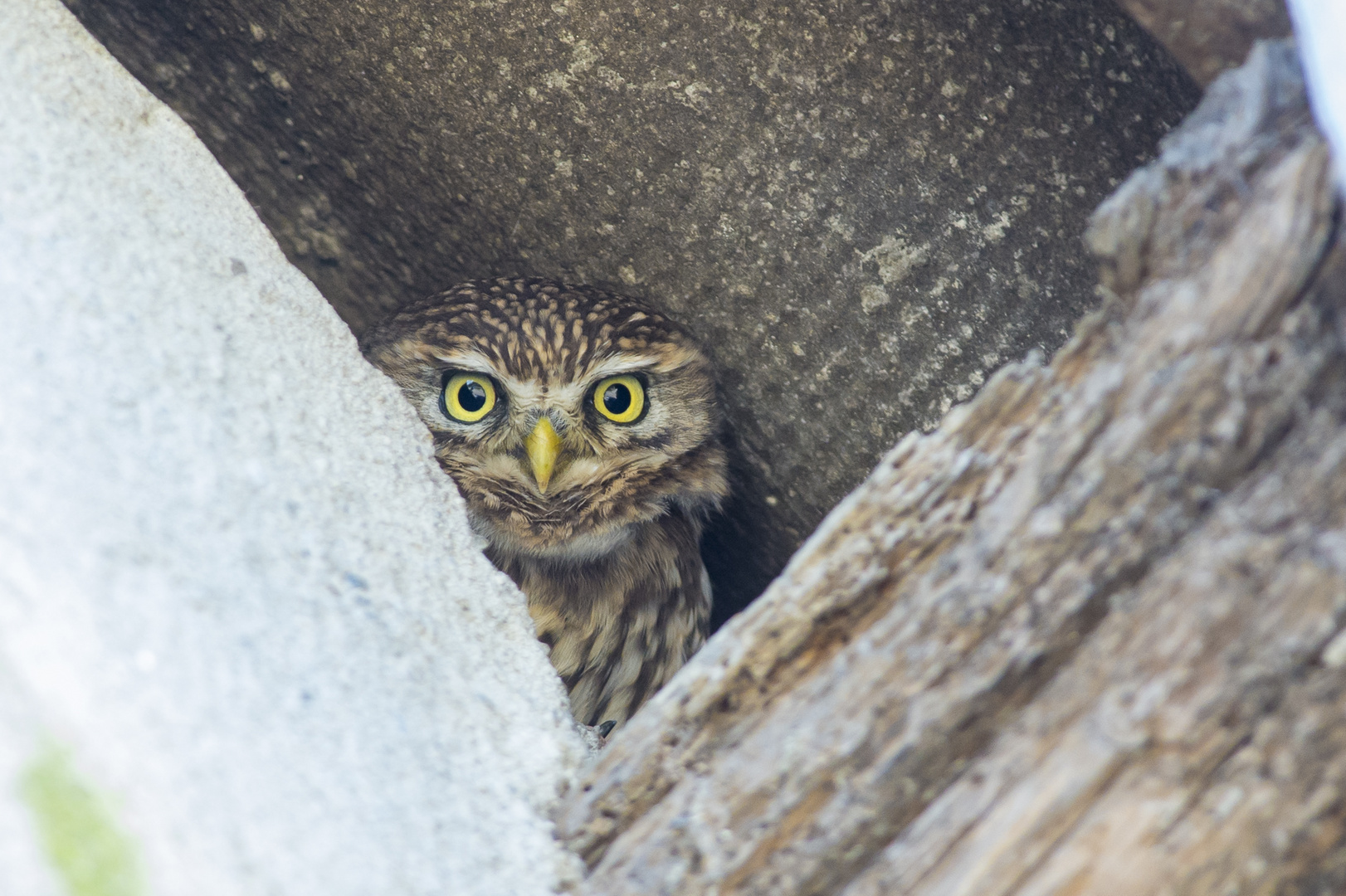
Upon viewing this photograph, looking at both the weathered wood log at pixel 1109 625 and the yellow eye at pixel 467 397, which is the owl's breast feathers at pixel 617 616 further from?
the weathered wood log at pixel 1109 625

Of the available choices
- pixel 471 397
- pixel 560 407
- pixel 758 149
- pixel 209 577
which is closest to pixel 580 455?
pixel 560 407

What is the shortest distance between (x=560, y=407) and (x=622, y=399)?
0.55 ft

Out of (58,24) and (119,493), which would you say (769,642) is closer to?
(119,493)

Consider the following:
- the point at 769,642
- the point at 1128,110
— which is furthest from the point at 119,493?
the point at 1128,110

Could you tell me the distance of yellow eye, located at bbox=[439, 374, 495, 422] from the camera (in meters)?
2.52

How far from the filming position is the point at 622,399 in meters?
2.56

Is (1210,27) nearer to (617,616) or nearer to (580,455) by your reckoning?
(580,455)

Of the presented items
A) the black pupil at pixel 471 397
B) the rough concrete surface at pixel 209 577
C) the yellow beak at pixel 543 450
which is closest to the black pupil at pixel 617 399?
the yellow beak at pixel 543 450

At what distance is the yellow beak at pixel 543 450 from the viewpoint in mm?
2363

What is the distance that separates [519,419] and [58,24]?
1.14 metres

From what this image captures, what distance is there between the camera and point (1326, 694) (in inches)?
42.4

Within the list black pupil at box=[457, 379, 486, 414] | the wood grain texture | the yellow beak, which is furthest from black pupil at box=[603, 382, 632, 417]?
the wood grain texture

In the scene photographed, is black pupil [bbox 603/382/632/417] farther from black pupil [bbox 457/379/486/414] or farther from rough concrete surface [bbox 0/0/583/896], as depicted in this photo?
rough concrete surface [bbox 0/0/583/896]

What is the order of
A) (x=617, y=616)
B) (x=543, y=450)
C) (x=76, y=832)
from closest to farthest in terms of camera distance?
(x=76, y=832) → (x=543, y=450) → (x=617, y=616)
